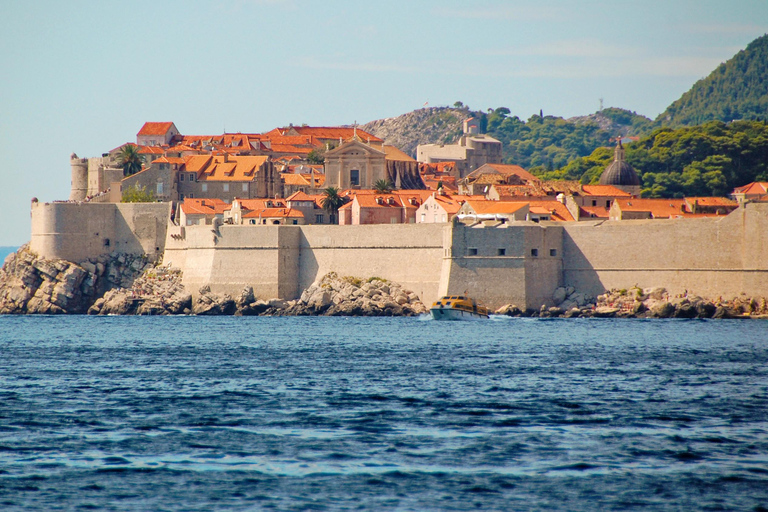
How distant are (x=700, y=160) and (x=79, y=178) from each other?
134 ft

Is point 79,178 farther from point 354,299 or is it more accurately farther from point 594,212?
point 594,212

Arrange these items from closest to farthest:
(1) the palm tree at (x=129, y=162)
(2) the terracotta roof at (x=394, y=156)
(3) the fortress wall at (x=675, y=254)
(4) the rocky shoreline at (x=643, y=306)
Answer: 1. (3) the fortress wall at (x=675, y=254)
2. (4) the rocky shoreline at (x=643, y=306)
3. (1) the palm tree at (x=129, y=162)
4. (2) the terracotta roof at (x=394, y=156)

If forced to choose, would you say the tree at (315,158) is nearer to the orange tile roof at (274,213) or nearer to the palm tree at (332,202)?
the palm tree at (332,202)

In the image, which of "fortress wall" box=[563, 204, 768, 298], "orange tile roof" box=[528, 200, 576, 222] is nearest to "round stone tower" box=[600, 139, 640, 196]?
"orange tile roof" box=[528, 200, 576, 222]

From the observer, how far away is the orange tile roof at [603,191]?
63.0 m

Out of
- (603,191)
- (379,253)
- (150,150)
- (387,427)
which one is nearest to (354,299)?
(379,253)

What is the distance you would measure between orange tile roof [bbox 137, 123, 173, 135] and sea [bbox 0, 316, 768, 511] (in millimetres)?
43373

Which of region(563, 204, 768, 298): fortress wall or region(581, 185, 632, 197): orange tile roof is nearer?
region(563, 204, 768, 298): fortress wall

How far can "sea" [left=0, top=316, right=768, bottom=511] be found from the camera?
15.5m

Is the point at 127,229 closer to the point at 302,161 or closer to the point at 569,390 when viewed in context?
the point at 302,161

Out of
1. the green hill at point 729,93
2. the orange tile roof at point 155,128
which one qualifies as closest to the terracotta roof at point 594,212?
the orange tile roof at point 155,128

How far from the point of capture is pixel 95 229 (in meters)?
60.6

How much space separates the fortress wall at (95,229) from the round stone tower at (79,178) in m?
9.08

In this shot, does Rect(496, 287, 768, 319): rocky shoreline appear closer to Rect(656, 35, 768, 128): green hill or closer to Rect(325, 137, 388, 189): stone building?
Rect(325, 137, 388, 189): stone building
